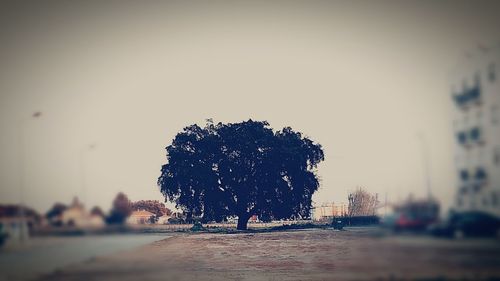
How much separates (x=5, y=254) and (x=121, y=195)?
2040 millimetres

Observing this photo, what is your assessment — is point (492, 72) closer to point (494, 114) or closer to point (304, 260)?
point (494, 114)

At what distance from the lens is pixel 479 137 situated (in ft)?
11.8

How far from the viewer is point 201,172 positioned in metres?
16.8

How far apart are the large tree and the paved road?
6.90 m

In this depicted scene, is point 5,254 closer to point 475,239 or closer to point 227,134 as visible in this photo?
point 475,239

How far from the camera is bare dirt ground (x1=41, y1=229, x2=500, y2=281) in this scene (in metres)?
4.12

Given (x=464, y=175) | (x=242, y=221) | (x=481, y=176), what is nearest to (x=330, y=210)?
A: (x=464, y=175)

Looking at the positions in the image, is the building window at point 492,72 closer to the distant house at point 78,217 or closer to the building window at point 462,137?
the building window at point 462,137

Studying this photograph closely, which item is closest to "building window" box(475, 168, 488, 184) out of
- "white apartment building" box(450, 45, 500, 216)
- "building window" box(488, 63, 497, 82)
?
"white apartment building" box(450, 45, 500, 216)

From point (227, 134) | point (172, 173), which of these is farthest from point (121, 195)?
point (227, 134)

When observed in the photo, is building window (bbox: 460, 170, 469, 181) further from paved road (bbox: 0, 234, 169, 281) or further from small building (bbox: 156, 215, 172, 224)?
small building (bbox: 156, 215, 172, 224)

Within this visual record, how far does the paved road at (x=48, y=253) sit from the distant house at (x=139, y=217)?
0.32 meters

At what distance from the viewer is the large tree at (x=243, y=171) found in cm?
1510

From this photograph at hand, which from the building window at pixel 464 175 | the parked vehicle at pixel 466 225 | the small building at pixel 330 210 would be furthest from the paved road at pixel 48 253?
the building window at pixel 464 175
